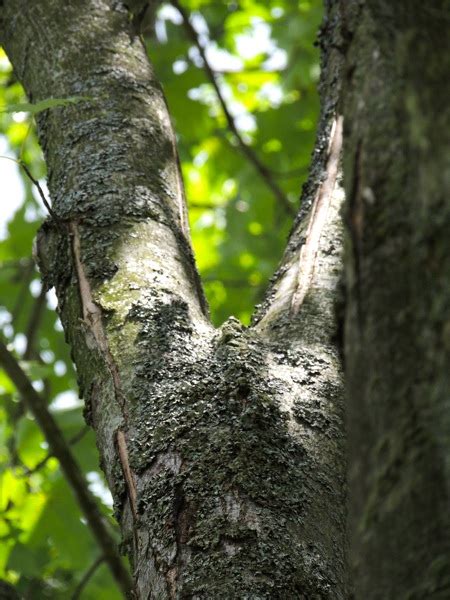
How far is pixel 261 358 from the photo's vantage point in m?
1.37

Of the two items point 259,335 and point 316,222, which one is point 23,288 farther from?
point 259,335

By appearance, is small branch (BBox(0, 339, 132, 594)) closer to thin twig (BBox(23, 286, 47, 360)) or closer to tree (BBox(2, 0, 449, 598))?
thin twig (BBox(23, 286, 47, 360))

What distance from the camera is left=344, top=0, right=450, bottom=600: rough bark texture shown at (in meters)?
0.64

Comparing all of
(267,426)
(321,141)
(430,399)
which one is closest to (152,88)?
(321,141)

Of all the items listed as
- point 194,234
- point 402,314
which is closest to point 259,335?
point 402,314

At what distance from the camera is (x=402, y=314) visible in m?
0.66

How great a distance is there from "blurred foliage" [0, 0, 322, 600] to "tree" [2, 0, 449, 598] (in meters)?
1.62

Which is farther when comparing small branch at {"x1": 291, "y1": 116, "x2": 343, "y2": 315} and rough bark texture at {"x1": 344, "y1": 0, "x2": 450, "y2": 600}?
small branch at {"x1": 291, "y1": 116, "x2": 343, "y2": 315}

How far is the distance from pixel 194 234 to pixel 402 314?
5.06 metres

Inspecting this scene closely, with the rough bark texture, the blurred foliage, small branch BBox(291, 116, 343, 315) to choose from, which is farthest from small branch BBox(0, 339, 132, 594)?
the rough bark texture

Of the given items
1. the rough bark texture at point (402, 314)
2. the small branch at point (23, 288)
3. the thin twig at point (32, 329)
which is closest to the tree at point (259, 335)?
the rough bark texture at point (402, 314)

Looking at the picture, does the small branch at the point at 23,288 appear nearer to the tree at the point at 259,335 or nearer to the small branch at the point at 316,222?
the tree at the point at 259,335

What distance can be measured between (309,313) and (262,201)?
11.4 ft

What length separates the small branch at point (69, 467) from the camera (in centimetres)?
271
